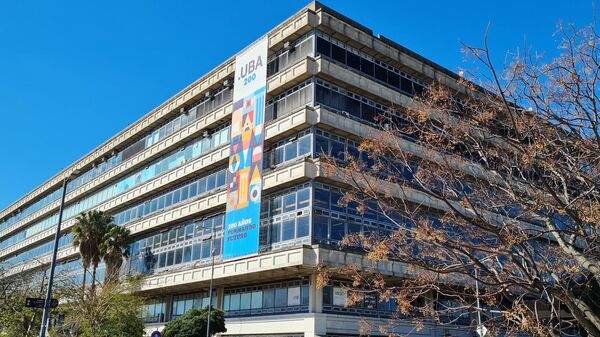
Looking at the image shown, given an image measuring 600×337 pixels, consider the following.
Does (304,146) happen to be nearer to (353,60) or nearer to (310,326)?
(353,60)

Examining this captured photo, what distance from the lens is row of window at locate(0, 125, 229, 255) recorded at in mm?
42688

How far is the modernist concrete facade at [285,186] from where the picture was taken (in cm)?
3272

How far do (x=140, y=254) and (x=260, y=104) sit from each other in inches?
790

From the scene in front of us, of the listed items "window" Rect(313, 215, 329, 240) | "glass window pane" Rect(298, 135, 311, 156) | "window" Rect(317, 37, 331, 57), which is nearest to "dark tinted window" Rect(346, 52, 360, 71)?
"window" Rect(317, 37, 331, 57)

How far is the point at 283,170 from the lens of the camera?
112 ft

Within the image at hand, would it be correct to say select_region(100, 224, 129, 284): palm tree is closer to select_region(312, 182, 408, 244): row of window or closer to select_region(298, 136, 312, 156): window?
select_region(298, 136, 312, 156): window

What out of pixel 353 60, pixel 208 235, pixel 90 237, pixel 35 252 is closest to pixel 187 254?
pixel 208 235

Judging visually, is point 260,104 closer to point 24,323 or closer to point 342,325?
point 342,325

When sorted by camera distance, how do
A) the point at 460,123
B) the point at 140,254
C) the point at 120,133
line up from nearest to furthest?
the point at 460,123
the point at 140,254
the point at 120,133

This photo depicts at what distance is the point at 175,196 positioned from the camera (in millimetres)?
46250

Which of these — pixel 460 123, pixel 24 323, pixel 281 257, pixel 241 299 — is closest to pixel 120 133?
pixel 24 323

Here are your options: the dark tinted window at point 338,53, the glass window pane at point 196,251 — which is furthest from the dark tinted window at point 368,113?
the glass window pane at point 196,251

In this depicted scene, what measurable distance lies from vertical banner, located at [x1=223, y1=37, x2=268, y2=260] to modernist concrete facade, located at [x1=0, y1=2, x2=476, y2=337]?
2.21 ft

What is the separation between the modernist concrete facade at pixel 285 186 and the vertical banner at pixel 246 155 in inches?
26.5
